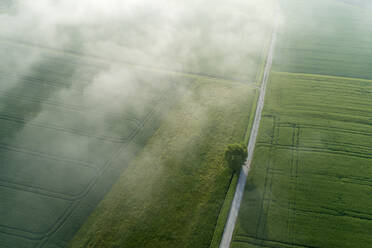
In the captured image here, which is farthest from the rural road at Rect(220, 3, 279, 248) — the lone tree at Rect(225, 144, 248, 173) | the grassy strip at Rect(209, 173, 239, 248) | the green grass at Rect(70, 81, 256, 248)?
the lone tree at Rect(225, 144, 248, 173)

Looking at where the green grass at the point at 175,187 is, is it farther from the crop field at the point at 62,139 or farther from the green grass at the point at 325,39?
the green grass at the point at 325,39

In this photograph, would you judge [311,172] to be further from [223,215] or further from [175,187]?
[175,187]

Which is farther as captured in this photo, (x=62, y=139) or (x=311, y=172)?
(x=62, y=139)

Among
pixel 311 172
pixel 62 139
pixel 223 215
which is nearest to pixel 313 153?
pixel 311 172

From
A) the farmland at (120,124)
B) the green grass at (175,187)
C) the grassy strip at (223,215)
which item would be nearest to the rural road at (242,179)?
the grassy strip at (223,215)

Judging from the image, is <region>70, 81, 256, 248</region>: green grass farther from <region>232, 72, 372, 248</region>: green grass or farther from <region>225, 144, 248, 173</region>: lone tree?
<region>232, 72, 372, 248</region>: green grass
